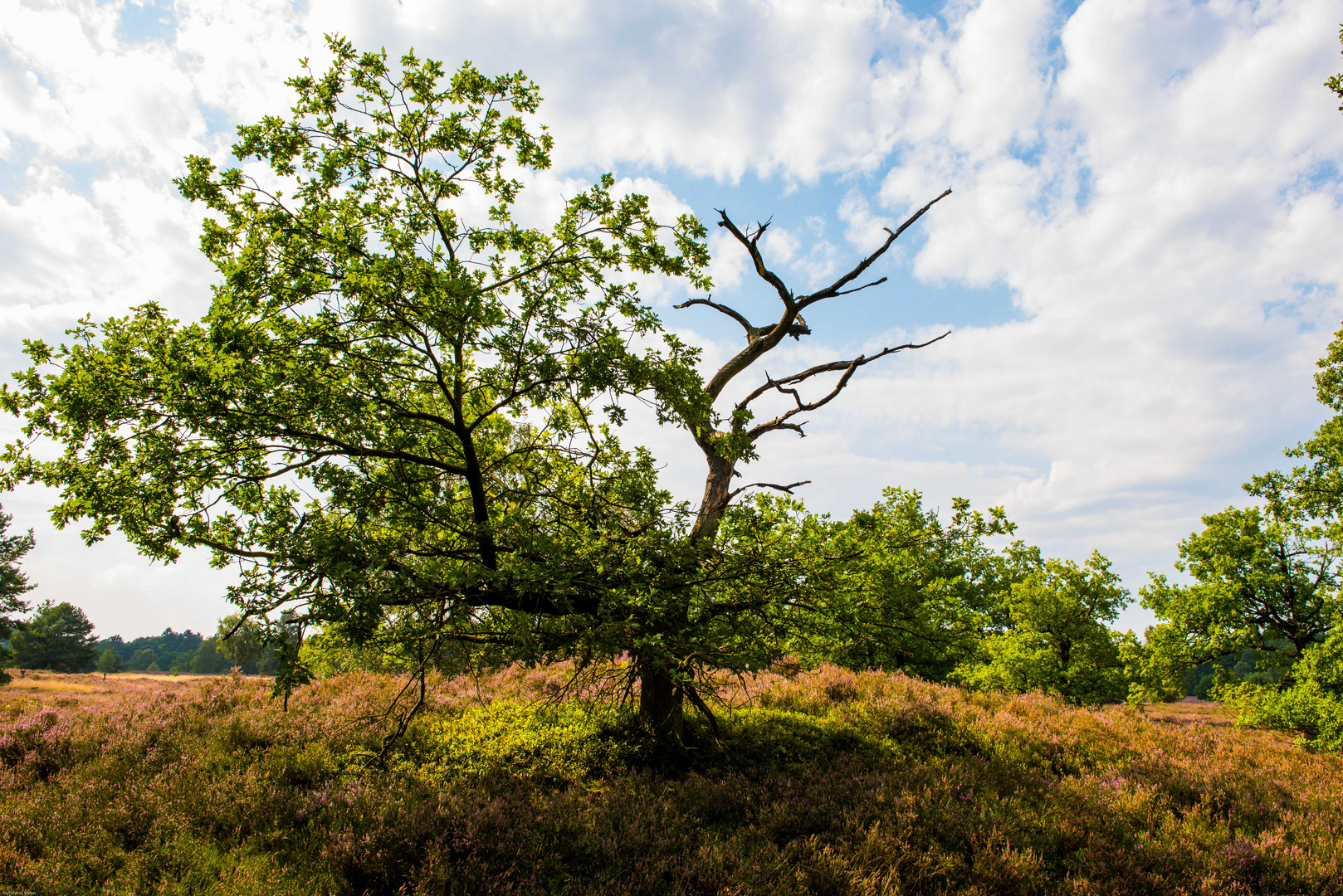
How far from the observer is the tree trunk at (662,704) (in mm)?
9594

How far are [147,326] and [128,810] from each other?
20.7 ft

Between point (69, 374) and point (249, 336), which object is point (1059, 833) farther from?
point (69, 374)

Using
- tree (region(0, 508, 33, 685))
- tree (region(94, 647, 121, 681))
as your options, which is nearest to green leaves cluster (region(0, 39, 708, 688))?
tree (region(0, 508, 33, 685))

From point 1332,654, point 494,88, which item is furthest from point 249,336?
point 1332,654

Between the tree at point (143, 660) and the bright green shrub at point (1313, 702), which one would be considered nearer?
the bright green shrub at point (1313, 702)

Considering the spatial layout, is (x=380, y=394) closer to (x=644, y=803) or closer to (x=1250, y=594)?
(x=644, y=803)

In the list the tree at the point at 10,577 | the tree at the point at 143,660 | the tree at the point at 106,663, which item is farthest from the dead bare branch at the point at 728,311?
the tree at the point at 143,660

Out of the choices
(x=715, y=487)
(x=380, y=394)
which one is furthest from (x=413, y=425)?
(x=715, y=487)

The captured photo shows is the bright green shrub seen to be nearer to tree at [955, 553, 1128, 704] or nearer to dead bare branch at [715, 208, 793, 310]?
tree at [955, 553, 1128, 704]

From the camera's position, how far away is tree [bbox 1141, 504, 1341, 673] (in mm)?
16969

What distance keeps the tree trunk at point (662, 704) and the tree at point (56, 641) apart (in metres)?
80.6

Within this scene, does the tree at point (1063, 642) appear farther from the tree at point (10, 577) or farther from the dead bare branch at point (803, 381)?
the tree at point (10, 577)

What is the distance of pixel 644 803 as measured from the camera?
7633 mm

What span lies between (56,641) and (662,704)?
84.8 metres
